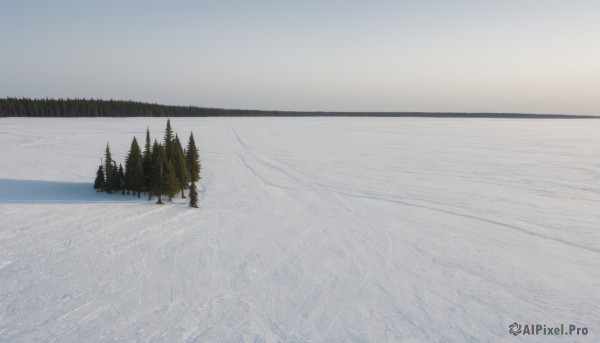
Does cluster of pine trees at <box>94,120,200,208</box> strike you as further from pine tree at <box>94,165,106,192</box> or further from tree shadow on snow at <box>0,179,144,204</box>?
tree shadow on snow at <box>0,179,144,204</box>

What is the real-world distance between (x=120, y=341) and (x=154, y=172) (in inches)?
625

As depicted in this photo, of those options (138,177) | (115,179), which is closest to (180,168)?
(138,177)

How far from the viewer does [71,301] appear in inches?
408

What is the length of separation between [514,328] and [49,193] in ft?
82.3

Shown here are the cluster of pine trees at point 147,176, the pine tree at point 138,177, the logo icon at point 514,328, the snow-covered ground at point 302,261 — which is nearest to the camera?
the logo icon at point 514,328

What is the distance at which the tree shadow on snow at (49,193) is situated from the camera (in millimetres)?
21156

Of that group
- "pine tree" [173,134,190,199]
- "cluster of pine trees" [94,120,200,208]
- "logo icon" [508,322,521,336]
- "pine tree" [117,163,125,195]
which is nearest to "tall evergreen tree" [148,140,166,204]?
"cluster of pine trees" [94,120,200,208]

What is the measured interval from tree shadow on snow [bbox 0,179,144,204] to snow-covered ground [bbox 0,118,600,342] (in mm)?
151

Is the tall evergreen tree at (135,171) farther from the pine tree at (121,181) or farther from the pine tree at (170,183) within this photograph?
the pine tree at (170,183)

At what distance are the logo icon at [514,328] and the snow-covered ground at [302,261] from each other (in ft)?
0.90

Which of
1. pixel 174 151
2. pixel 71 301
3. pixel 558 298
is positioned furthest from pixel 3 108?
pixel 558 298

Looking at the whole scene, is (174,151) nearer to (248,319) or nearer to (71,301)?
(71,301)

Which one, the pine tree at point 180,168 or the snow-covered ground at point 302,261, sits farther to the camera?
the pine tree at point 180,168

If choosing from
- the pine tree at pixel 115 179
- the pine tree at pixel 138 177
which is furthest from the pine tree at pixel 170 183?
the pine tree at pixel 115 179
